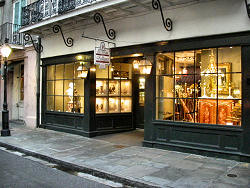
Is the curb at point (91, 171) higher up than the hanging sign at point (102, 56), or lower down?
lower down

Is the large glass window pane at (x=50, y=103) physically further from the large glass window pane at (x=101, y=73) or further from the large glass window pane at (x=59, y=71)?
the large glass window pane at (x=101, y=73)

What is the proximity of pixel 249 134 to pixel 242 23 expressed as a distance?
9.63 ft

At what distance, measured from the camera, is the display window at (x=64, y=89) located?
1153cm

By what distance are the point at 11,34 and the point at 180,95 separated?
36.9ft

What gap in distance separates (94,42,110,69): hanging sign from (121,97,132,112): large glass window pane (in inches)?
113

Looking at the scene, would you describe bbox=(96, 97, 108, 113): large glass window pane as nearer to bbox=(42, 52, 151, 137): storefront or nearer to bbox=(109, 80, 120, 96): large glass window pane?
bbox=(42, 52, 151, 137): storefront

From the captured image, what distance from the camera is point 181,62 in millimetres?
8250

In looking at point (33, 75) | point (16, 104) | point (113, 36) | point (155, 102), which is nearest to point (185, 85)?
point (155, 102)

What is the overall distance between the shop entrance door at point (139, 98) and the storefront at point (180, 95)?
0.68m

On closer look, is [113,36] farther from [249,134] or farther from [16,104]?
[16,104]

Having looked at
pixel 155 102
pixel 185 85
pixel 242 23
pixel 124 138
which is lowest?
pixel 124 138

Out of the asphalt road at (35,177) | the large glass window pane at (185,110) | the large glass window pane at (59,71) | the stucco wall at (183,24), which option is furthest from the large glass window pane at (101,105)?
the asphalt road at (35,177)

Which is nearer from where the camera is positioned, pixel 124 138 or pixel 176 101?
pixel 176 101

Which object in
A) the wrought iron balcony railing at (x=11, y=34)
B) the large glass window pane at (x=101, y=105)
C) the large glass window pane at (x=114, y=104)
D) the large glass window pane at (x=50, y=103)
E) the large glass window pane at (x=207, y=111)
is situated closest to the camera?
the large glass window pane at (x=207, y=111)
